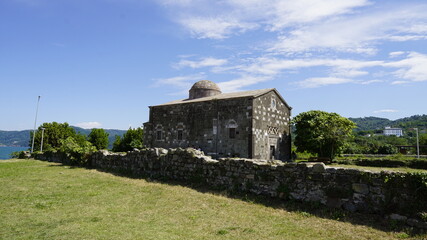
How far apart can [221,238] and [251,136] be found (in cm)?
1776

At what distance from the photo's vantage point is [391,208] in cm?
776

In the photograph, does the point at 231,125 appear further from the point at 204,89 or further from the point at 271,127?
the point at 204,89

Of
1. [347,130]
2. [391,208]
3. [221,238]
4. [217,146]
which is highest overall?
[347,130]

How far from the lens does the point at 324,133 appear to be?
87.7 feet

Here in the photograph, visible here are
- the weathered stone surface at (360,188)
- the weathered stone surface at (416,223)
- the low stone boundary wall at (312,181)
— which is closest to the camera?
the weathered stone surface at (416,223)

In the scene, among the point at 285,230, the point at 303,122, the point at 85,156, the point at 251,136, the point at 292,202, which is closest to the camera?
the point at 285,230

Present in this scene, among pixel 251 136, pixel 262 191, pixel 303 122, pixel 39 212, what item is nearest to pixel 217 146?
pixel 251 136

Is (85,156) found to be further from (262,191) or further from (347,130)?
(347,130)

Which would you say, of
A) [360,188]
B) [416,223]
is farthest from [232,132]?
[416,223]

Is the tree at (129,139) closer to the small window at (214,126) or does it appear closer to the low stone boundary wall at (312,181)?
the small window at (214,126)

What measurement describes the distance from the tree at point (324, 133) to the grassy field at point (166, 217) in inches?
726

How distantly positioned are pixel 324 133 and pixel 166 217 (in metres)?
22.3

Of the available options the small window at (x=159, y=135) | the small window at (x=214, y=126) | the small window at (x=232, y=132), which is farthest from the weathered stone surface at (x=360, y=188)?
the small window at (x=159, y=135)

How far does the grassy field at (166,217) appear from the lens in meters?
6.71
